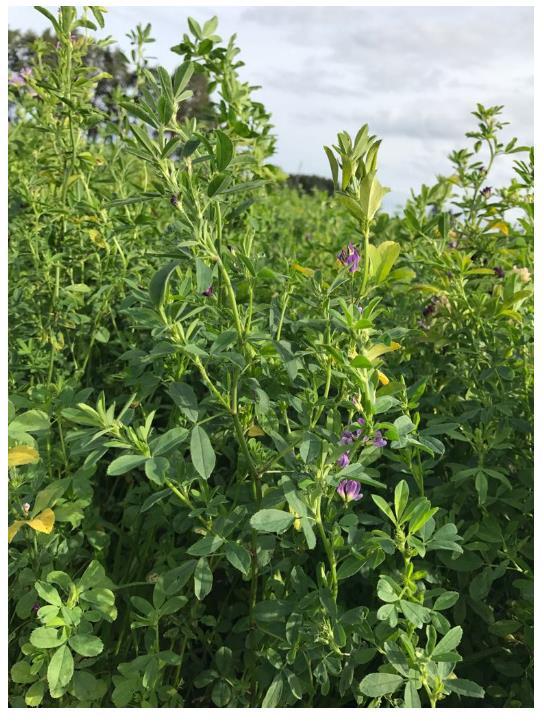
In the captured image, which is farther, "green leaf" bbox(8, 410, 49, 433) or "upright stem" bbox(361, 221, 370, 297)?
"green leaf" bbox(8, 410, 49, 433)

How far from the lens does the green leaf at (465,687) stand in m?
1.37

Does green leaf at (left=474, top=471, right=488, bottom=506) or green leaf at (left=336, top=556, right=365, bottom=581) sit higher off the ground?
green leaf at (left=474, top=471, right=488, bottom=506)

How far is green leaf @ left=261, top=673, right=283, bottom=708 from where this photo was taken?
1.49 meters

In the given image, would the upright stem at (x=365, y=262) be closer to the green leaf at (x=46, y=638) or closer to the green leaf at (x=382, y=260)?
the green leaf at (x=382, y=260)

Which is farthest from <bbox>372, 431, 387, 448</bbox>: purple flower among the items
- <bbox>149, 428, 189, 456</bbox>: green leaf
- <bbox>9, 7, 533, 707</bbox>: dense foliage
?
<bbox>149, 428, 189, 456</bbox>: green leaf

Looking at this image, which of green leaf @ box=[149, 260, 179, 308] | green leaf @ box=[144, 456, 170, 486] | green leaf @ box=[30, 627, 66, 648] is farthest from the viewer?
green leaf @ box=[30, 627, 66, 648]

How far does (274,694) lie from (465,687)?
A: 0.39m

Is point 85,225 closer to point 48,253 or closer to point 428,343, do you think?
point 48,253

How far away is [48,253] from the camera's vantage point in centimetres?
224

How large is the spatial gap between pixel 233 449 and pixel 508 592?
83cm

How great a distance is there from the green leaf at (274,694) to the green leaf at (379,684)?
22 cm

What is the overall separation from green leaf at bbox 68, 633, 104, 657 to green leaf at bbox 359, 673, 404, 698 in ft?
1.73

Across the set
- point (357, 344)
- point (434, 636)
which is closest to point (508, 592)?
point (434, 636)

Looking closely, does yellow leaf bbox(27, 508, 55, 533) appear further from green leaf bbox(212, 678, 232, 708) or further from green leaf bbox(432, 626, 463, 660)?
green leaf bbox(432, 626, 463, 660)
